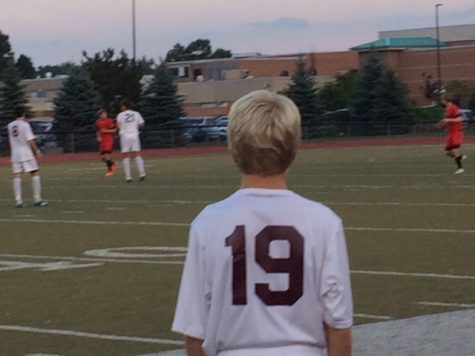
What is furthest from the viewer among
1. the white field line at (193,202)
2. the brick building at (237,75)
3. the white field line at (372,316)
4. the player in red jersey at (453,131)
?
the brick building at (237,75)

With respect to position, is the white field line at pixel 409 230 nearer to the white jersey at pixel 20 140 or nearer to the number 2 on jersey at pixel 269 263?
the white jersey at pixel 20 140

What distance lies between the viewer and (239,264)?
4.00m

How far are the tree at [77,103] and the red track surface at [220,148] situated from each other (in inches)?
416

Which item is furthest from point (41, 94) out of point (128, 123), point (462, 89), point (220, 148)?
point (128, 123)

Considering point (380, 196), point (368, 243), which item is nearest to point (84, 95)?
point (380, 196)

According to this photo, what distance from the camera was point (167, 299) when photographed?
11.0 meters

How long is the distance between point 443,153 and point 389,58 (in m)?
57.8

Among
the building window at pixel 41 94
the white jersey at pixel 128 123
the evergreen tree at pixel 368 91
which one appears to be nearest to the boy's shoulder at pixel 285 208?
the white jersey at pixel 128 123

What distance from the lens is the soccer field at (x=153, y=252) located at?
32.0ft

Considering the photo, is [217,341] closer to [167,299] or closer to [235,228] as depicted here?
[235,228]

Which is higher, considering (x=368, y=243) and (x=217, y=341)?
(x=217, y=341)

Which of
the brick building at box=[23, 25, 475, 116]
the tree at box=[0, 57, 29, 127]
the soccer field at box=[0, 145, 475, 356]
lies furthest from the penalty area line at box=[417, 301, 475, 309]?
the brick building at box=[23, 25, 475, 116]

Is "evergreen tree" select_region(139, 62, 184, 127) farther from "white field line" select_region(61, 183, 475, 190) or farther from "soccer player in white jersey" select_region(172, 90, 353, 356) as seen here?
"soccer player in white jersey" select_region(172, 90, 353, 356)

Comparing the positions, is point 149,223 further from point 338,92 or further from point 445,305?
point 338,92
